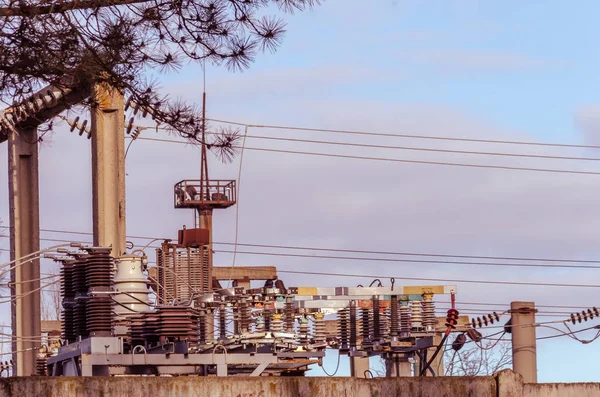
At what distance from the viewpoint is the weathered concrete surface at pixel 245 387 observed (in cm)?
904

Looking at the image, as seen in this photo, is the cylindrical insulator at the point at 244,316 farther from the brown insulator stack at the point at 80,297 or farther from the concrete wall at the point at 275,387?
the concrete wall at the point at 275,387

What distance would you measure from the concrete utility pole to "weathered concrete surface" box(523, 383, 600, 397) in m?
7.19

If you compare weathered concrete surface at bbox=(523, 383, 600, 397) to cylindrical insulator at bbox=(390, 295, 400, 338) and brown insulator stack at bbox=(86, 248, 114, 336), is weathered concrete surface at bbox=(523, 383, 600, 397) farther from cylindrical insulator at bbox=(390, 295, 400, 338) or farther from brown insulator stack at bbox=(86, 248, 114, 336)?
cylindrical insulator at bbox=(390, 295, 400, 338)

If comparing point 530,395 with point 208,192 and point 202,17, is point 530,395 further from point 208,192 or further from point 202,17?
point 208,192

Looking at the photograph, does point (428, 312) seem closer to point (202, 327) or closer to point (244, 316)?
point (244, 316)

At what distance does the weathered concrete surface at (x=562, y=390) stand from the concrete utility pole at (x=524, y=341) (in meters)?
7.19

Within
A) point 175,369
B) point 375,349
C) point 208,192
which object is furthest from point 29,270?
point 208,192

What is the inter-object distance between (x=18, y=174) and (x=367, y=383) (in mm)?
11443

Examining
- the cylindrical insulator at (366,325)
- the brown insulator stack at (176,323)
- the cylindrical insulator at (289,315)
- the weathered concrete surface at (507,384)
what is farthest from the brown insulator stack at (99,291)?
the cylindrical insulator at (366,325)

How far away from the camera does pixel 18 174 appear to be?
796 inches

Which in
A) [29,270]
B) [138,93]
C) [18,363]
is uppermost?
[138,93]

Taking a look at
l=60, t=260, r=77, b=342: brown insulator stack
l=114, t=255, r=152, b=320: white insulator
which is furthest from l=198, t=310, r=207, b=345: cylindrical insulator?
l=60, t=260, r=77, b=342: brown insulator stack

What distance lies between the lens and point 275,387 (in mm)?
9820

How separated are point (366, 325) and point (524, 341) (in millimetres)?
2750
